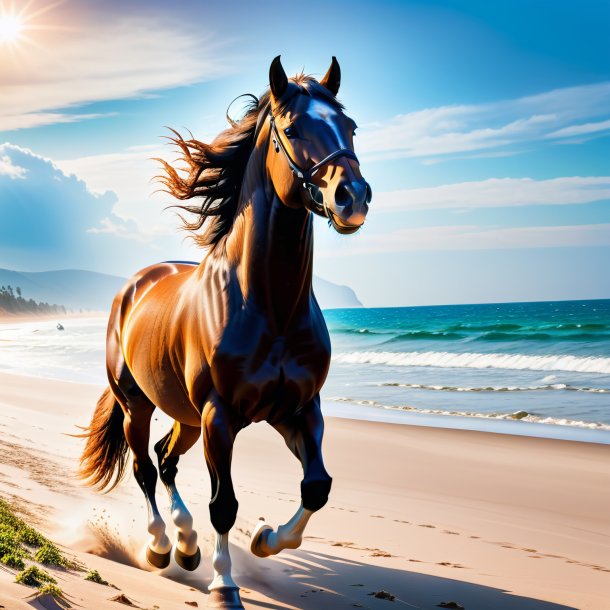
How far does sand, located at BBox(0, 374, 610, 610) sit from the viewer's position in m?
4.05

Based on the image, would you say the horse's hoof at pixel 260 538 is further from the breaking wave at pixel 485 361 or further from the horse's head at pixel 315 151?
the breaking wave at pixel 485 361

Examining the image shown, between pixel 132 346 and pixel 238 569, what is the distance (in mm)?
1338

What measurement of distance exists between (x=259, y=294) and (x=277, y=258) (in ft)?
0.54

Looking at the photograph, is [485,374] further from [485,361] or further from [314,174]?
[314,174]

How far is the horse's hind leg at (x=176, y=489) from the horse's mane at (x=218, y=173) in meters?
1.22

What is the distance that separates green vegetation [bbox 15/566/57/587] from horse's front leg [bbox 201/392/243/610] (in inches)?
29.0

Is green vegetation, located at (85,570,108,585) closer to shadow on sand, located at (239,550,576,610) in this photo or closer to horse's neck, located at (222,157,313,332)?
shadow on sand, located at (239,550,576,610)

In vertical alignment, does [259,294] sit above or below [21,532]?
above

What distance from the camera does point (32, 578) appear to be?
2873 mm

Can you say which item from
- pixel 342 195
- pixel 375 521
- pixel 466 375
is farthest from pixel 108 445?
pixel 466 375

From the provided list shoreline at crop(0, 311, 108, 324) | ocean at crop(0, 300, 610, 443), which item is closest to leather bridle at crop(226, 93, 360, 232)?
ocean at crop(0, 300, 610, 443)

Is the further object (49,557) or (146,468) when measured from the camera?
(146,468)

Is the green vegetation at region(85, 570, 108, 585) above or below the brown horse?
below

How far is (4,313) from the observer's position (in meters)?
74.3
